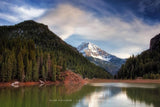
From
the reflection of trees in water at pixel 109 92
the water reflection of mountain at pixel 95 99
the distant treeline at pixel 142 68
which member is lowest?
the reflection of trees in water at pixel 109 92

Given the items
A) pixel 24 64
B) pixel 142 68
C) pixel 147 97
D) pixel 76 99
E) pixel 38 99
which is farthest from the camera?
pixel 142 68

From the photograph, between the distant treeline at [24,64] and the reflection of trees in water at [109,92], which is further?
the distant treeline at [24,64]

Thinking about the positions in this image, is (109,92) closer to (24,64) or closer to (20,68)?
(20,68)

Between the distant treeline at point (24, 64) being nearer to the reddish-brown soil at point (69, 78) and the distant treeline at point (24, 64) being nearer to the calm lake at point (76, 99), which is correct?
the reddish-brown soil at point (69, 78)

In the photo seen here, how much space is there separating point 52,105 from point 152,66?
432ft

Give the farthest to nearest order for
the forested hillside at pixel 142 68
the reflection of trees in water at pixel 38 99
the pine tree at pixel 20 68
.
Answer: the forested hillside at pixel 142 68, the pine tree at pixel 20 68, the reflection of trees in water at pixel 38 99

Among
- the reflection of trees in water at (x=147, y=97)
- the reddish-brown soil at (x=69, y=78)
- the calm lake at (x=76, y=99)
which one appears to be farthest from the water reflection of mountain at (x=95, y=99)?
the reddish-brown soil at (x=69, y=78)

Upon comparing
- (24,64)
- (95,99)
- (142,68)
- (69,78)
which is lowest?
(95,99)

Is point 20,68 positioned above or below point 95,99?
above

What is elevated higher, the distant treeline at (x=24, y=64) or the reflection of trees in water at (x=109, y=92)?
the distant treeline at (x=24, y=64)

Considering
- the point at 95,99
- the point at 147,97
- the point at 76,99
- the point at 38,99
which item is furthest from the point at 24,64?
the point at 147,97

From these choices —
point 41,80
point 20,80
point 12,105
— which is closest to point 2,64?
point 20,80

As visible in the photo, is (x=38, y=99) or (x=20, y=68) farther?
(x=20, y=68)

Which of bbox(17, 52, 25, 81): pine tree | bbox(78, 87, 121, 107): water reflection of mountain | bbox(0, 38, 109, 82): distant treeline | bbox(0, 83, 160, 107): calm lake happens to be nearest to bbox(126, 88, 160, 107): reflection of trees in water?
bbox(0, 83, 160, 107): calm lake
